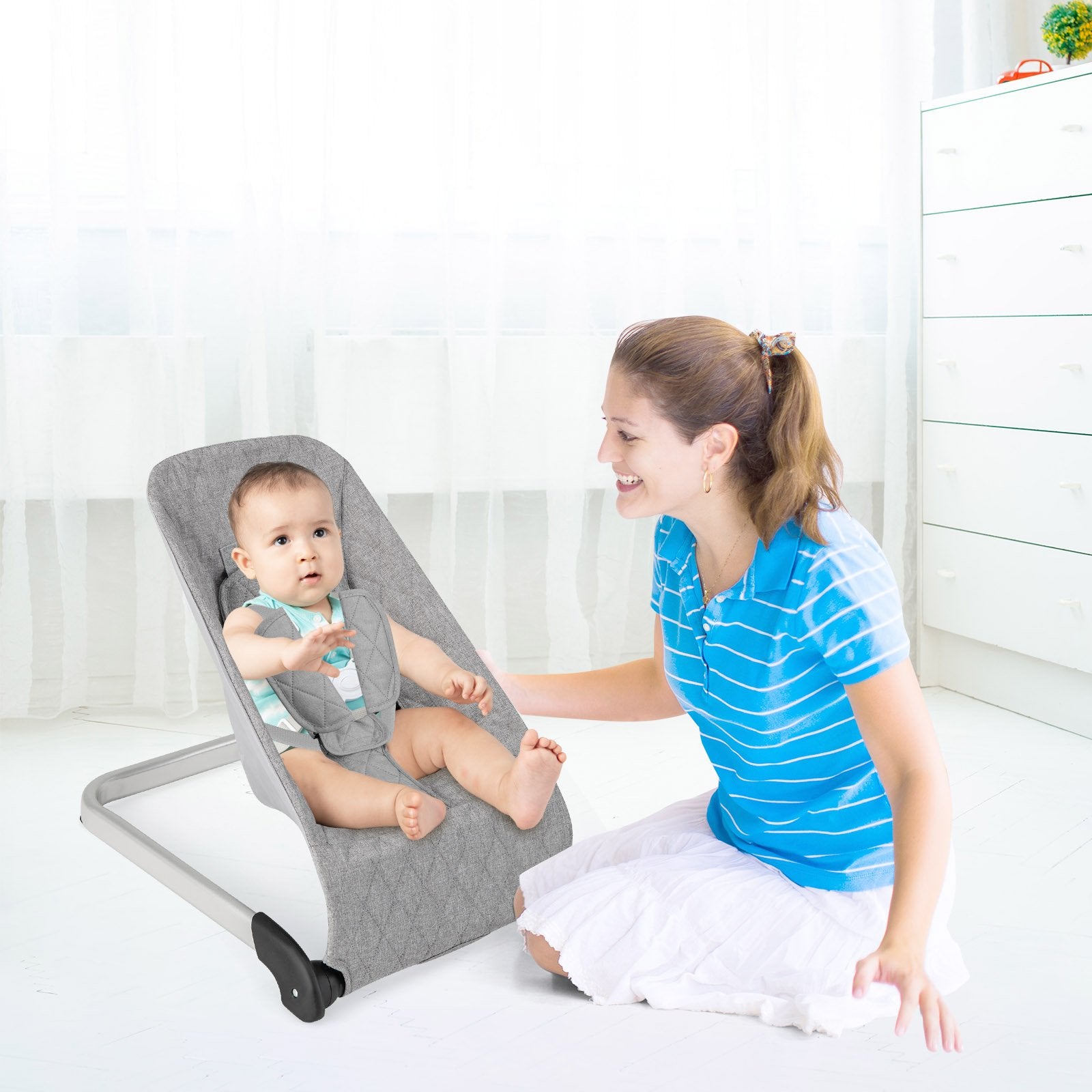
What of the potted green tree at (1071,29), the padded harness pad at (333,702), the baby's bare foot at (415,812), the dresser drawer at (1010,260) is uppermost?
the potted green tree at (1071,29)

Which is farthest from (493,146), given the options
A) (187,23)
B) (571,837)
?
(571,837)

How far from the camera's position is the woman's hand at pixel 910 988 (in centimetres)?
100

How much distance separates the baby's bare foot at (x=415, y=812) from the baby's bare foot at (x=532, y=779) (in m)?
0.11

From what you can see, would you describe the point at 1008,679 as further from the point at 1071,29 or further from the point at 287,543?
the point at 287,543

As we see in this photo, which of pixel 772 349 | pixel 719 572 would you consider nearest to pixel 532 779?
pixel 719 572

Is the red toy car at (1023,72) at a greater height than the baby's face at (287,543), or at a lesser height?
greater

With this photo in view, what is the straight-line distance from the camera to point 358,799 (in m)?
1.57

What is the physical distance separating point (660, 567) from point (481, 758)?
1.22 feet

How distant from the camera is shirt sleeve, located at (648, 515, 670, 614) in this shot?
154cm

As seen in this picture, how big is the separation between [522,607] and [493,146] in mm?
1052

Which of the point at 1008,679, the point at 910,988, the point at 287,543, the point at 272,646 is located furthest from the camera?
the point at 1008,679

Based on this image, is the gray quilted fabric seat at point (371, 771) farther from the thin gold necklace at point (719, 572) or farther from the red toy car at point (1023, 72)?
the red toy car at point (1023, 72)

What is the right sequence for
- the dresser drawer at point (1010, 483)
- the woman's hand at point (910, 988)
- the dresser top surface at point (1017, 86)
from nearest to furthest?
the woman's hand at point (910, 988), the dresser top surface at point (1017, 86), the dresser drawer at point (1010, 483)

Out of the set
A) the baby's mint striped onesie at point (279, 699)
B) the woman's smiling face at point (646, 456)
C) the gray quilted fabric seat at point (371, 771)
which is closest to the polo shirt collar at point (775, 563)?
the woman's smiling face at point (646, 456)
